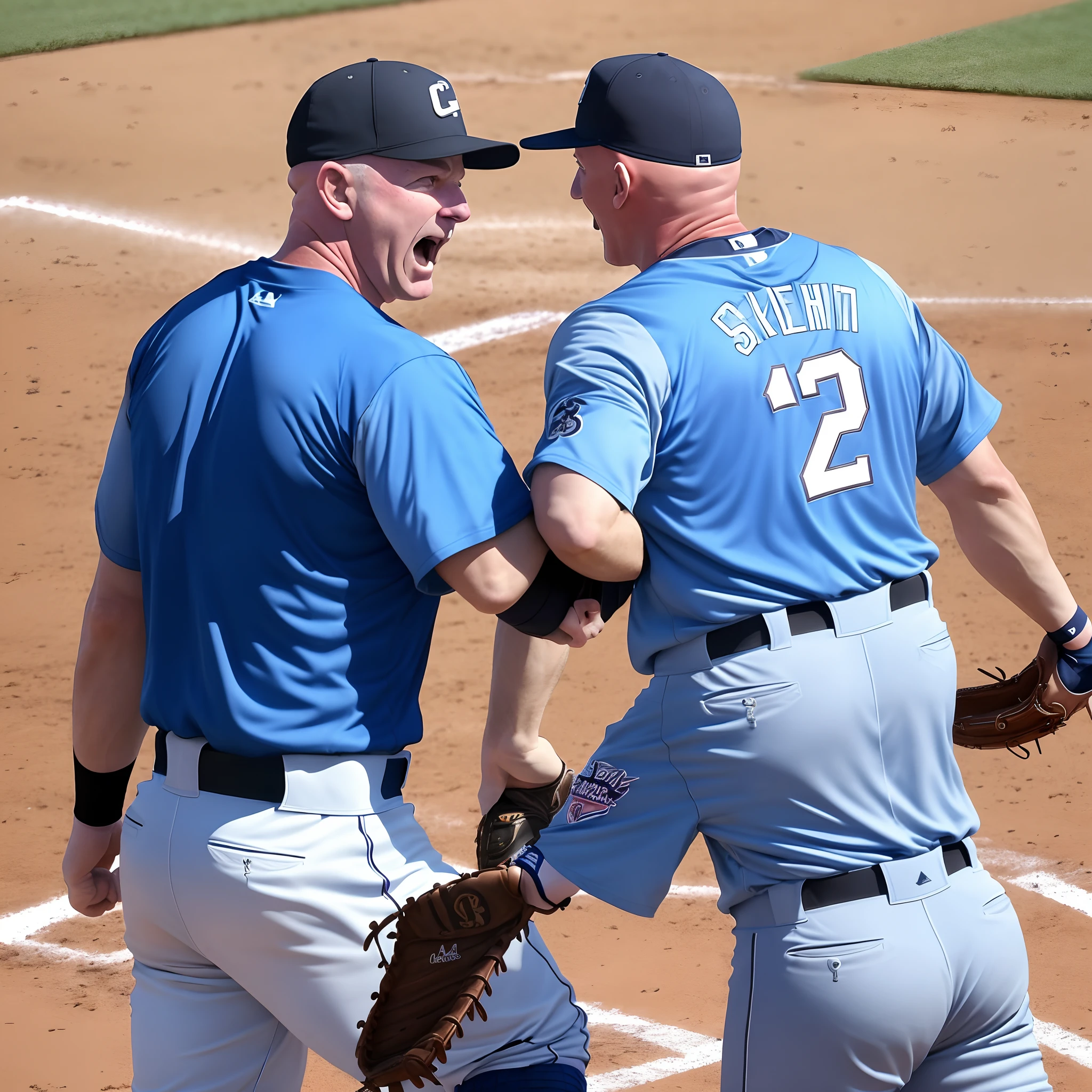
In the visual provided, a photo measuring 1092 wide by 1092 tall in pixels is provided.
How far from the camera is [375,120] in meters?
2.47

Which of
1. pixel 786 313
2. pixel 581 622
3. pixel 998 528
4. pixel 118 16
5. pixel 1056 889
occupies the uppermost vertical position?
pixel 786 313

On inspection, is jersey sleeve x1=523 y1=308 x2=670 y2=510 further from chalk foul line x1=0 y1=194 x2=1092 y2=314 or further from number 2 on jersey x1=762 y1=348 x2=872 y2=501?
chalk foul line x1=0 y1=194 x2=1092 y2=314

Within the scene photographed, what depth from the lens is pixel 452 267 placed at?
9664mm

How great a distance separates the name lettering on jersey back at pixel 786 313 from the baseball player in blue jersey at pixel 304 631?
1.34ft

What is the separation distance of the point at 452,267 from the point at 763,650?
7826mm

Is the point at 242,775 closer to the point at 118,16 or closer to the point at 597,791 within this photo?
the point at 597,791

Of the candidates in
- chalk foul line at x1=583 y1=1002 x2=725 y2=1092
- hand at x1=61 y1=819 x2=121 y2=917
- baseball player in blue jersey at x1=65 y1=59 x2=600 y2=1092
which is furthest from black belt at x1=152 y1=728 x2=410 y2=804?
chalk foul line at x1=583 y1=1002 x2=725 y2=1092

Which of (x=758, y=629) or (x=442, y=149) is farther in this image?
(x=442, y=149)

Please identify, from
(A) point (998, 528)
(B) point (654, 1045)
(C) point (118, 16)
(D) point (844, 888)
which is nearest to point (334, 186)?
(A) point (998, 528)

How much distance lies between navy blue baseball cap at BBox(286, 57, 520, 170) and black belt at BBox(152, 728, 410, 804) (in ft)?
3.31

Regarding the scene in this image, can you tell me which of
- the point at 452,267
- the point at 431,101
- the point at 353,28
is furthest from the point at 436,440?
the point at 353,28

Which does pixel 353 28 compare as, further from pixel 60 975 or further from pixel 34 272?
pixel 60 975

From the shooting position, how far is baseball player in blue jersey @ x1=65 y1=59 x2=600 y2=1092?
2.25 metres

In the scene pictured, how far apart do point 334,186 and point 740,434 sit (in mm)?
844
